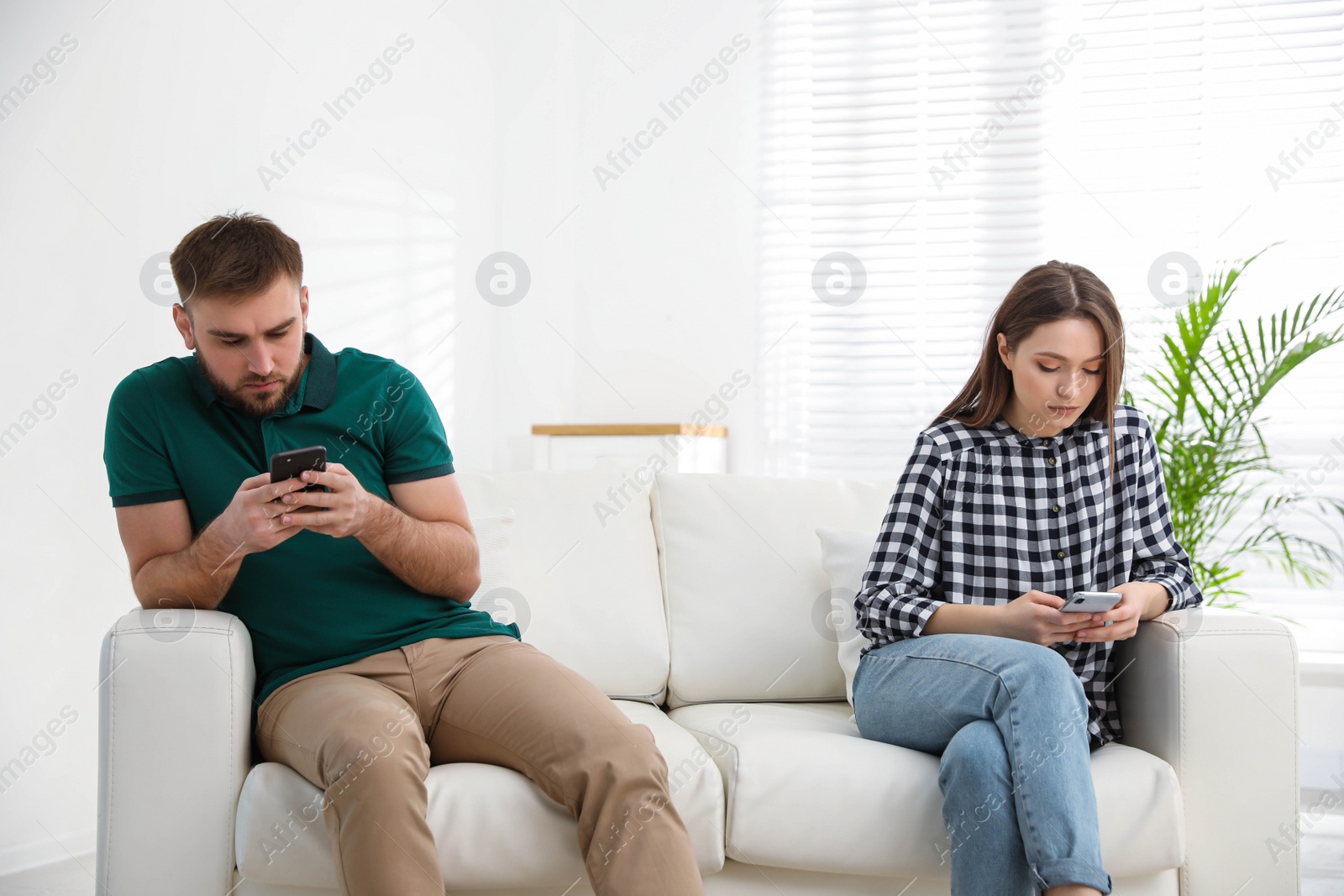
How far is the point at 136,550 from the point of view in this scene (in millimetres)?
1442

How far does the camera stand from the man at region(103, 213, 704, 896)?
1289 mm

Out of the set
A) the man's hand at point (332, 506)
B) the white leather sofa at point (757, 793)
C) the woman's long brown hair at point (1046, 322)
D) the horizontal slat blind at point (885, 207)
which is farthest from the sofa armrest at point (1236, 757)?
the horizontal slat blind at point (885, 207)

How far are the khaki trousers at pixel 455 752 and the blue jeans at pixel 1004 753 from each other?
0.37 m

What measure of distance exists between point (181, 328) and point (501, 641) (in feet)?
2.21

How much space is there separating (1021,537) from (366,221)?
238cm

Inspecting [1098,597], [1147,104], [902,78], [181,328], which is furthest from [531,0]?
[1098,597]

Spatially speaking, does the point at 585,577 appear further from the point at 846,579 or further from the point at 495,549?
the point at 846,579

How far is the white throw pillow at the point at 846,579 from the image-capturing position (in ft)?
5.79

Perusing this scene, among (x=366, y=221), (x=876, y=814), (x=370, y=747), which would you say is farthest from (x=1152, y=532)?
(x=366, y=221)

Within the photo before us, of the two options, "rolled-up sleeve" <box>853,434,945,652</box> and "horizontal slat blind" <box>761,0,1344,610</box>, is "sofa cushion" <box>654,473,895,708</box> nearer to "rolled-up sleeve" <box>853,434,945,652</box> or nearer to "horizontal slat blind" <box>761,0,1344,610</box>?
"rolled-up sleeve" <box>853,434,945,652</box>

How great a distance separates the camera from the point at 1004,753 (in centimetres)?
133

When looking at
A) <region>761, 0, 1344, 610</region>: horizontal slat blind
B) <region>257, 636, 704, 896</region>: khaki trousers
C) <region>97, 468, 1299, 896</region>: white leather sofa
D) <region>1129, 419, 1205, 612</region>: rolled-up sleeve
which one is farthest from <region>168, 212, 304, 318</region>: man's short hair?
<region>761, 0, 1344, 610</region>: horizontal slat blind

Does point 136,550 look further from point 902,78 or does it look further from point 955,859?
point 902,78

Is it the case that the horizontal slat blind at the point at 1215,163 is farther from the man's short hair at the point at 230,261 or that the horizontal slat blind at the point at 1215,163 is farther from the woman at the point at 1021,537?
the man's short hair at the point at 230,261
